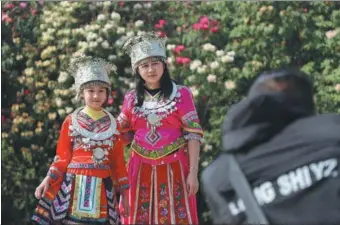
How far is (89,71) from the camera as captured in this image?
202 inches

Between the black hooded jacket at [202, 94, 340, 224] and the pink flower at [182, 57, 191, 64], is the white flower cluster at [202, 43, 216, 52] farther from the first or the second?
the black hooded jacket at [202, 94, 340, 224]

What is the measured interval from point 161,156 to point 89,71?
63 centimetres

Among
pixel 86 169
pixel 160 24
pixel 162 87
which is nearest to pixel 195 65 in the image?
pixel 160 24

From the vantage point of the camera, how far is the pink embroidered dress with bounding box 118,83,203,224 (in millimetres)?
5168

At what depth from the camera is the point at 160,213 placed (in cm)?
525

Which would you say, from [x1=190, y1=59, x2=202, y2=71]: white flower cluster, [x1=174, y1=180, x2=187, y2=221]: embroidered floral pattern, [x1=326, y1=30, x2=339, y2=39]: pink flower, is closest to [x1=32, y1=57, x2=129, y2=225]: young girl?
[x1=174, y1=180, x2=187, y2=221]: embroidered floral pattern

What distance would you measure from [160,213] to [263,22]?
2.57 metres

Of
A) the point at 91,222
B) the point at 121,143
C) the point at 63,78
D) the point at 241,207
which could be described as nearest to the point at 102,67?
the point at 121,143

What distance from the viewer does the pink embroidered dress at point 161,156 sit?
17.0 ft

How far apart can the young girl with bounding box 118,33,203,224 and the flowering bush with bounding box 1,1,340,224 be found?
1.77 m

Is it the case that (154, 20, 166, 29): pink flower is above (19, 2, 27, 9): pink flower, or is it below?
below

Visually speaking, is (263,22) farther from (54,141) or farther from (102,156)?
(102,156)

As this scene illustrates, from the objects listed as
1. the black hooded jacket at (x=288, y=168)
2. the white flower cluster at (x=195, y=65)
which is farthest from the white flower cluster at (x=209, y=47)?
the black hooded jacket at (x=288, y=168)

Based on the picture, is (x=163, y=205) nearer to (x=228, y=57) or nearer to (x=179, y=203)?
(x=179, y=203)
